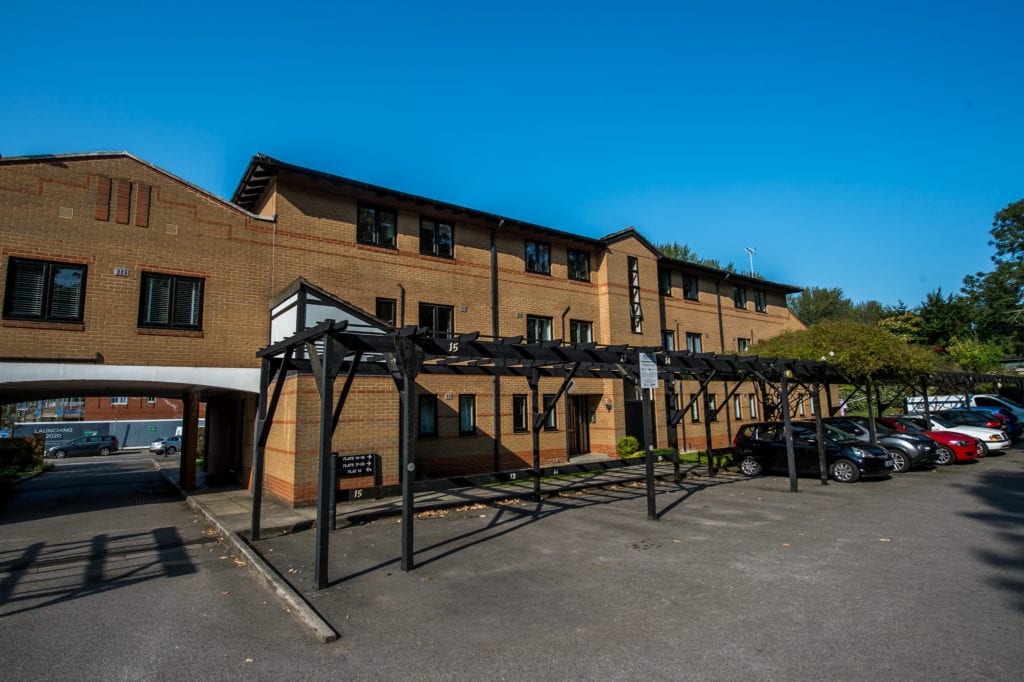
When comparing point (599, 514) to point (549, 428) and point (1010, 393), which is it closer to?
point (549, 428)

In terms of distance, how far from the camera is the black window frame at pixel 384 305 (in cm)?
1656

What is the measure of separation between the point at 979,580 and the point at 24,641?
388 inches

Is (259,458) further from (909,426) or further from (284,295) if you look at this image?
(909,426)

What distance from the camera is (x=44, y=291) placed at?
11.9 metres

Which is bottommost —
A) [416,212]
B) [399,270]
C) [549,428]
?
[549,428]

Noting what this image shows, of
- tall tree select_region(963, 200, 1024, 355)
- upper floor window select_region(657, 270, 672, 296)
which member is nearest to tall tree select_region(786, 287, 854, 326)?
tall tree select_region(963, 200, 1024, 355)

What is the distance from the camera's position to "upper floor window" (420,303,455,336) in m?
17.4

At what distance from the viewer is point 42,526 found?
10961 mm

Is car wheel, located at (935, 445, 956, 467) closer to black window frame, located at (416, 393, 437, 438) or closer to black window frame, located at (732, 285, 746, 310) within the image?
black window frame, located at (732, 285, 746, 310)

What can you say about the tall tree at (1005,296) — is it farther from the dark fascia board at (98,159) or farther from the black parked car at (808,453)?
Answer: the dark fascia board at (98,159)

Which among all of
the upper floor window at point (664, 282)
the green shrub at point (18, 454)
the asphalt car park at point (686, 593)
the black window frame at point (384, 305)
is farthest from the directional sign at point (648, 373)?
the green shrub at point (18, 454)

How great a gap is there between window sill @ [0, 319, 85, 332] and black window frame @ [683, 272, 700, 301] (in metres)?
22.9

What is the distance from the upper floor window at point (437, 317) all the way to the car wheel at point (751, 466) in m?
9.93

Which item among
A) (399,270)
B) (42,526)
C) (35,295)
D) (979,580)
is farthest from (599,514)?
(35,295)
